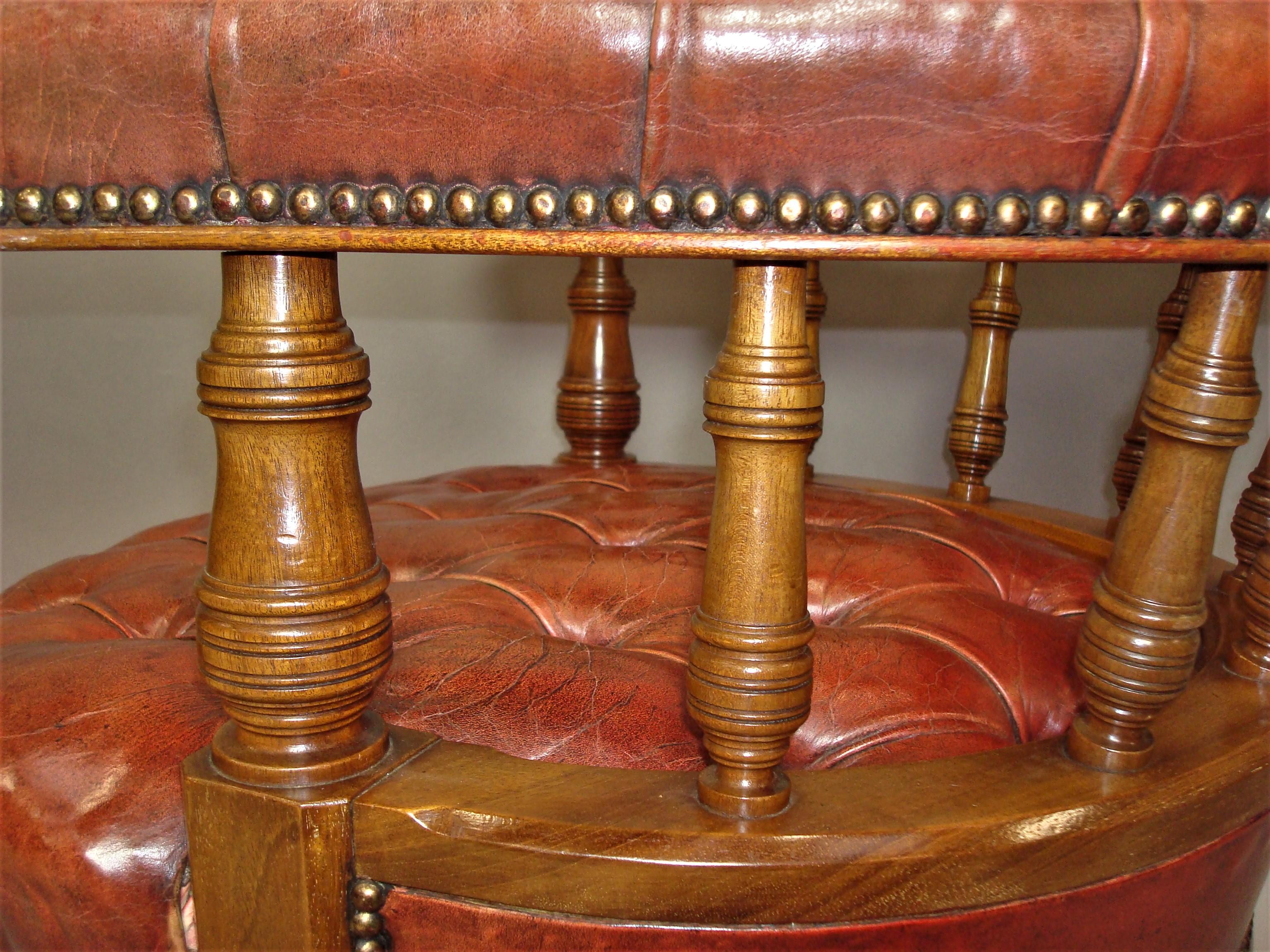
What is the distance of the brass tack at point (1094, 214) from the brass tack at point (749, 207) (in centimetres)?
12

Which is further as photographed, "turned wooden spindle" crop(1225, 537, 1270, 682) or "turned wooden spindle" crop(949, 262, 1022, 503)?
"turned wooden spindle" crop(949, 262, 1022, 503)

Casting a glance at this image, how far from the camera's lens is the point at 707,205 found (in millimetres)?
412

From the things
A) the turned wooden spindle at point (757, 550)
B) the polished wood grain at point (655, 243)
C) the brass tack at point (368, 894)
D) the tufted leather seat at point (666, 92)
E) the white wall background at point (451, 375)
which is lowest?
the white wall background at point (451, 375)

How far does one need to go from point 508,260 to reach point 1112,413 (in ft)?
3.73

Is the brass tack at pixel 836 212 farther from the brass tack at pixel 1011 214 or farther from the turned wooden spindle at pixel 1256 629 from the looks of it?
the turned wooden spindle at pixel 1256 629

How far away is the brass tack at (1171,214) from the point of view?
414 millimetres

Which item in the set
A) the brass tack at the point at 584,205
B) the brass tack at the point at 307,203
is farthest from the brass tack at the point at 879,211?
the brass tack at the point at 307,203

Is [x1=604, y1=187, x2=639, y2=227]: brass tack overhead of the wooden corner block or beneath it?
overhead

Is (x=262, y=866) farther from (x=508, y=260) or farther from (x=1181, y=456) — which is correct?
(x=508, y=260)

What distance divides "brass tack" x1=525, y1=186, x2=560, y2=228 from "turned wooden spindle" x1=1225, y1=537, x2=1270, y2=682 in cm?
51

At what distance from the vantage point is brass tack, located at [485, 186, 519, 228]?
424 millimetres

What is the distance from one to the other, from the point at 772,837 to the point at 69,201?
41cm

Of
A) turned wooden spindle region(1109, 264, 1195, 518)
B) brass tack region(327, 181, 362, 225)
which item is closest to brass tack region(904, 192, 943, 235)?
brass tack region(327, 181, 362, 225)

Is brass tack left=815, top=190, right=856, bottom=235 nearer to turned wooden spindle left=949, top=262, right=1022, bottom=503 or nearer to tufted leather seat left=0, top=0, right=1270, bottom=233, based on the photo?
tufted leather seat left=0, top=0, right=1270, bottom=233
